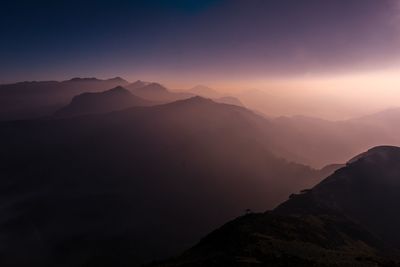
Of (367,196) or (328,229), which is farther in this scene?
(367,196)

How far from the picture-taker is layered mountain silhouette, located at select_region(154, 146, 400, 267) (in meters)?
50.3

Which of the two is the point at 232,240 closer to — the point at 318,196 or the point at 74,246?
the point at 318,196

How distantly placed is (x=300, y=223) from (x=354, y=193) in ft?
255

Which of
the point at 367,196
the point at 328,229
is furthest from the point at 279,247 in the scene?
the point at 367,196

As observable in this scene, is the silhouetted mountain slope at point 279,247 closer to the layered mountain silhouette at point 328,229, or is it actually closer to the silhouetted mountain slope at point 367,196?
the layered mountain silhouette at point 328,229

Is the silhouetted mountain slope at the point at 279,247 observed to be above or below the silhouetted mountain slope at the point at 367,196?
above

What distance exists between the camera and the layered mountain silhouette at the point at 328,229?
5034 cm

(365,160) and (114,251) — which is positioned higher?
(365,160)

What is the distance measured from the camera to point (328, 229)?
8600cm

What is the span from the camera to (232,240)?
195ft

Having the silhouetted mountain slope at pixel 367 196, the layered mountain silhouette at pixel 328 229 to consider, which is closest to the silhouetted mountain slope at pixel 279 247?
the layered mountain silhouette at pixel 328 229

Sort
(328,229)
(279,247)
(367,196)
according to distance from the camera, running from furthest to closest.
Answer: (367,196)
(328,229)
(279,247)

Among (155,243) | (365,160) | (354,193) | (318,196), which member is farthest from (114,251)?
(365,160)

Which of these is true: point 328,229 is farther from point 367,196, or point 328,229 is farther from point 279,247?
point 367,196
